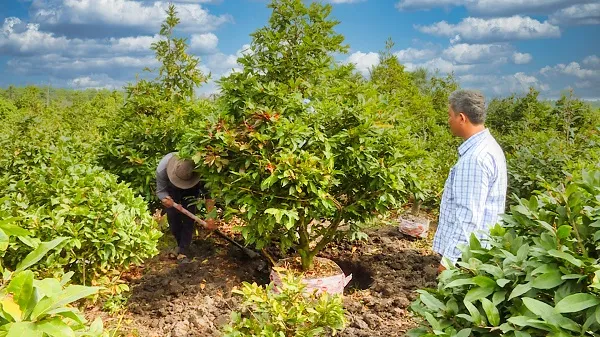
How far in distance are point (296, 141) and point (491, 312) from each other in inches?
111

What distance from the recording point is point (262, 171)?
4.35 meters

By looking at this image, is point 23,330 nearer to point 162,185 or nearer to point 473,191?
point 473,191

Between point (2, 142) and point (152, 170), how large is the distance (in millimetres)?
1710

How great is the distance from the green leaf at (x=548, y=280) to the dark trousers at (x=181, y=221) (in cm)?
488

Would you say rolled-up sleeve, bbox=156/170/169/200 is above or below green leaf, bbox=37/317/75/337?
below

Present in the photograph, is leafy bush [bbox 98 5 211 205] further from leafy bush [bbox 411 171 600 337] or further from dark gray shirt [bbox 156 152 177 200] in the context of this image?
leafy bush [bbox 411 171 600 337]

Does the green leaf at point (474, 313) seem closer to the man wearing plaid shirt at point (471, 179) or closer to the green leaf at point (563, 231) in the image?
the green leaf at point (563, 231)

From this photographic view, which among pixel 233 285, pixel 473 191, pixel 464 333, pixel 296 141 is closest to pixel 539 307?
pixel 464 333

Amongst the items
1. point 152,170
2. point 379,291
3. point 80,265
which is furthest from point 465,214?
point 152,170

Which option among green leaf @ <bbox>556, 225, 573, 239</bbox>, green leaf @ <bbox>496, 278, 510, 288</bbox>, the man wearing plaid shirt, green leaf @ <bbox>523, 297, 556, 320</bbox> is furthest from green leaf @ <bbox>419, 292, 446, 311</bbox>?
the man wearing plaid shirt

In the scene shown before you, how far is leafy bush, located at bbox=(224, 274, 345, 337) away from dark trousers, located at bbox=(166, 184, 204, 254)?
320 cm

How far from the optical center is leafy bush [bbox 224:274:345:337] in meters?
2.99

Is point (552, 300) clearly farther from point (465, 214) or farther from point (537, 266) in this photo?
point (465, 214)

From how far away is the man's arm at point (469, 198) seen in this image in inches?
132
